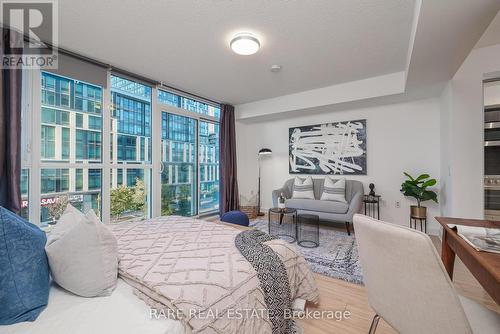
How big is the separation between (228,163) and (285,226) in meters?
1.81

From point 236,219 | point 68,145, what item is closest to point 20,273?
point 68,145

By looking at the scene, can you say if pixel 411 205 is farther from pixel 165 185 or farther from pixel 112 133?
pixel 112 133

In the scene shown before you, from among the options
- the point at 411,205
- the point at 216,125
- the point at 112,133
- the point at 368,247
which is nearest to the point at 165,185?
the point at 112,133

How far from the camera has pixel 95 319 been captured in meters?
0.91

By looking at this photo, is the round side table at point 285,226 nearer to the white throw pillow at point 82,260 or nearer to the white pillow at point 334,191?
the white pillow at point 334,191

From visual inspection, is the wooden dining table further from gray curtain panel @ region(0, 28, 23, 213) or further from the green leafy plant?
gray curtain panel @ region(0, 28, 23, 213)

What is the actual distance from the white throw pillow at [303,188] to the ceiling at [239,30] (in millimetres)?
1866

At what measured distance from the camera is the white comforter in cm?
85

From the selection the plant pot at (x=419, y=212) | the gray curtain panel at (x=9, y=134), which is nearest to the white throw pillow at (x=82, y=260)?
the gray curtain panel at (x=9, y=134)

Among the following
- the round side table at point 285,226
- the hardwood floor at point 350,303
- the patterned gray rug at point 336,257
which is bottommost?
the hardwood floor at point 350,303

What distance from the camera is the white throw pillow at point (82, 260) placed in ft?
3.52

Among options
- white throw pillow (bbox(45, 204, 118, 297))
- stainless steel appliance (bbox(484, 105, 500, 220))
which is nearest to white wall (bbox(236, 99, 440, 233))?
stainless steel appliance (bbox(484, 105, 500, 220))

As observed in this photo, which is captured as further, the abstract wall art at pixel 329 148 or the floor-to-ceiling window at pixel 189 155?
the abstract wall art at pixel 329 148

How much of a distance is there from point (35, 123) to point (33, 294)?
2.34 m
